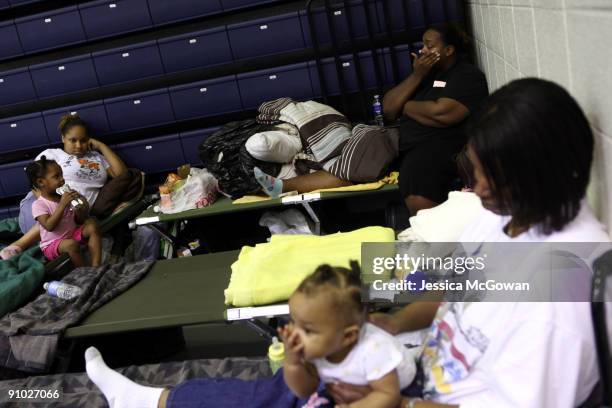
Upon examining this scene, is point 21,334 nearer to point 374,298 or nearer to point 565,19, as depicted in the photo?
point 374,298

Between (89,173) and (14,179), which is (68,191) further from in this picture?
(14,179)

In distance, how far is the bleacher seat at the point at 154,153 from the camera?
4121mm

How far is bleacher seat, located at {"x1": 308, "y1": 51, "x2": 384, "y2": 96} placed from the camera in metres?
3.71

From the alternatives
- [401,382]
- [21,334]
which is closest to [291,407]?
[401,382]

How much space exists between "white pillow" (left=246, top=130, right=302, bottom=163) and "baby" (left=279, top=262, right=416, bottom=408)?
6.84 feet

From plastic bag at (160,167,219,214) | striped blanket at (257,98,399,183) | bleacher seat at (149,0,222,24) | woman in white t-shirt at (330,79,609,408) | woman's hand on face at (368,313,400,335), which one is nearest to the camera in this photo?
woman in white t-shirt at (330,79,609,408)

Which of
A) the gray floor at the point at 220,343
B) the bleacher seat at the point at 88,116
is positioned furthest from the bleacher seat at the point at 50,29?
the gray floor at the point at 220,343

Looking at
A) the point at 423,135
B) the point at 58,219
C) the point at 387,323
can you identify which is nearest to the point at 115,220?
the point at 58,219

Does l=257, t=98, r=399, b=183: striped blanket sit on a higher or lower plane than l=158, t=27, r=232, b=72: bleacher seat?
lower

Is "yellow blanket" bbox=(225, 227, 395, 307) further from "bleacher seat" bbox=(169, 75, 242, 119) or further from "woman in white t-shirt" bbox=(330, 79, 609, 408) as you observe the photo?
"bleacher seat" bbox=(169, 75, 242, 119)

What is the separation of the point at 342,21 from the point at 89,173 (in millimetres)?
1972

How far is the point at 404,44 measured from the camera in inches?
143

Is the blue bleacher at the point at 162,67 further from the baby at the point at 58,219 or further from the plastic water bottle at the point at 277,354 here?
the plastic water bottle at the point at 277,354

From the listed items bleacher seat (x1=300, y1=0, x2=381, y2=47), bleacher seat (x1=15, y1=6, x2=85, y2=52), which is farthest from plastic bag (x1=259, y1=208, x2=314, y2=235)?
bleacher seat (x1=15, y1=6, x2=85, y2=52)
